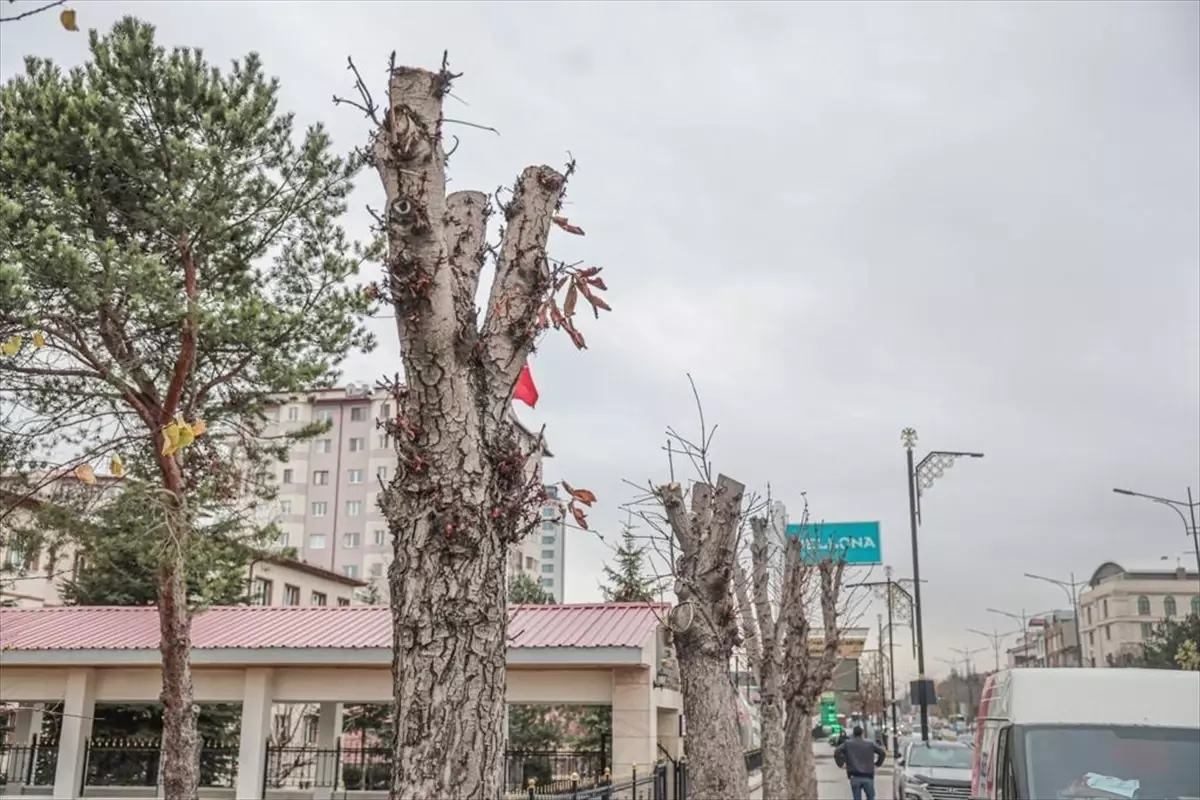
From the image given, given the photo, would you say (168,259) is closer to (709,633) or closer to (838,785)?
(709,633)

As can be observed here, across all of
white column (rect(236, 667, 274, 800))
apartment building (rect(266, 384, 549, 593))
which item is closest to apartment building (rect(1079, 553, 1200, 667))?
apartment building (rect(266, 384, 549, 593))

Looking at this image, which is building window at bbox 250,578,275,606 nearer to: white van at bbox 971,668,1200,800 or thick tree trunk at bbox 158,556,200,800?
thick tree trunk at bbox 158,556,200,800

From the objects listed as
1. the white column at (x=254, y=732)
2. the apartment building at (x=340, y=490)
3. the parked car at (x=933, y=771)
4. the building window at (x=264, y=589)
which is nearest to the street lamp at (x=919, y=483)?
the parked car at (x=933, y=771)

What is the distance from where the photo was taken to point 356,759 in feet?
114

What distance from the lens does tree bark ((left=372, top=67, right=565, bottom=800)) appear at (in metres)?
4.40

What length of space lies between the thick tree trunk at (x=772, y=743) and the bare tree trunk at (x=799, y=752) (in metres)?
3.10

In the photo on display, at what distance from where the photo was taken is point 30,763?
2547cm

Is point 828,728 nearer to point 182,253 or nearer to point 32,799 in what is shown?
point 32,799

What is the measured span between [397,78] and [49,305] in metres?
11.6

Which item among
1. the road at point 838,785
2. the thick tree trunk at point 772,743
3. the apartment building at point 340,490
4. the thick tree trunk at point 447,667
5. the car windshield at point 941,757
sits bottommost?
the road at point 838,785

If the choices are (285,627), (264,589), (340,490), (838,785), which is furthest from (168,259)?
(340,490)

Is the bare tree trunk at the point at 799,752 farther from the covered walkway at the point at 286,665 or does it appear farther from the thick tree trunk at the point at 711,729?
the thick tree trunk at the point at 711,729

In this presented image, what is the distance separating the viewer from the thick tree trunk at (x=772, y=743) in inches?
599

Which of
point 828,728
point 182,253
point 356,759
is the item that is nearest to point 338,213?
point 182,253
